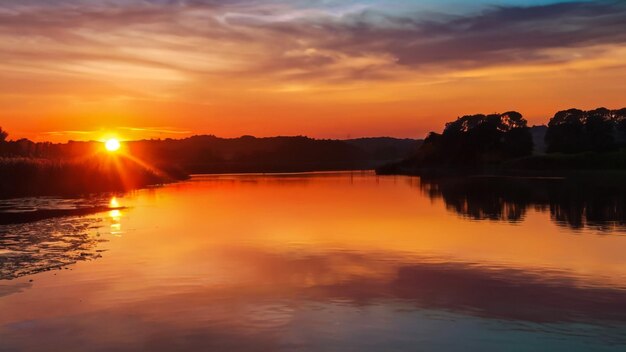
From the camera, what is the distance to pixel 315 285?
17.7 m

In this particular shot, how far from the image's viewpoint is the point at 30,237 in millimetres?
27719

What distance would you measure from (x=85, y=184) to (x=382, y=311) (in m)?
58.9

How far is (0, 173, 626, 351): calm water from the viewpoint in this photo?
1269 centimetres

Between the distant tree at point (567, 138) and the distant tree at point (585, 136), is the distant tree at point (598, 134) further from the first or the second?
the distant tree at point (567, 138)

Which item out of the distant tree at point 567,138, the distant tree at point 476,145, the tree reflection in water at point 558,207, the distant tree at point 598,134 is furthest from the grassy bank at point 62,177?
the distant tree at point 598,134

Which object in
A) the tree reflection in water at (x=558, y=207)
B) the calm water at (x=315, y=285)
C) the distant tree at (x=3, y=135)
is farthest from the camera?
the distant tree at (x=3, y=135)

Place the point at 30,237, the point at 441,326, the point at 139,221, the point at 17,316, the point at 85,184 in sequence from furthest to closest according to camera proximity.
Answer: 1. the point at 85,184
2. the point at 139,221
3. the point at 30,237
4. the point at 17,316
5. the point at 441,326

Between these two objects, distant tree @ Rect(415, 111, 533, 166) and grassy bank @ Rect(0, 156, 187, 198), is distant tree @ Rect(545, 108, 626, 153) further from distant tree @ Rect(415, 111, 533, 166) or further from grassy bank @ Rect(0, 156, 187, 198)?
grassy bank @ Rect(0, 156, 187, 198)

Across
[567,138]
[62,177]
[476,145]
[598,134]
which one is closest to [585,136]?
[598,134]

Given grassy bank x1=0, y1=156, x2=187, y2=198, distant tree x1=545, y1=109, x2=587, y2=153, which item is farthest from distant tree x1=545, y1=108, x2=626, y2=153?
grassy bank x1=0, y1=156, x2=187, y2=198

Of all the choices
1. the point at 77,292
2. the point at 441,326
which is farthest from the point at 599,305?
the point at 77,292

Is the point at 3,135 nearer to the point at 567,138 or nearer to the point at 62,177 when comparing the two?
the point at 62,177

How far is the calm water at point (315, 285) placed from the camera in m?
12.7

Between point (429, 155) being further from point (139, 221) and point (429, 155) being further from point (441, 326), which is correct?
point (441, 326)
